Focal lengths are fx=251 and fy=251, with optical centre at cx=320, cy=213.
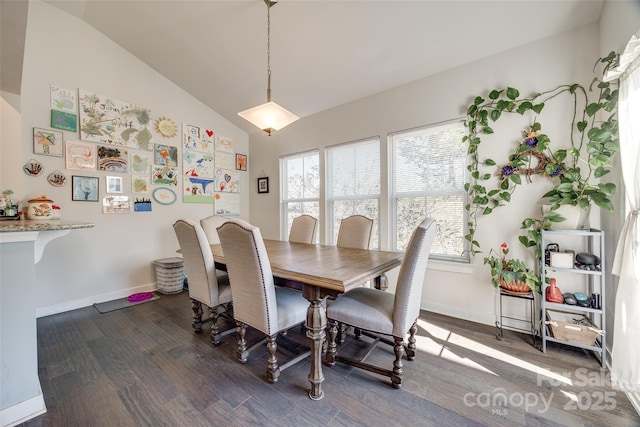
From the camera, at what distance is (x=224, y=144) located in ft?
14.6

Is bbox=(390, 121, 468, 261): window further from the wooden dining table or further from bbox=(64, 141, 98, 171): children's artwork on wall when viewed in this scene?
bbox=(64, 141, 98, 171): children's artwork on wall

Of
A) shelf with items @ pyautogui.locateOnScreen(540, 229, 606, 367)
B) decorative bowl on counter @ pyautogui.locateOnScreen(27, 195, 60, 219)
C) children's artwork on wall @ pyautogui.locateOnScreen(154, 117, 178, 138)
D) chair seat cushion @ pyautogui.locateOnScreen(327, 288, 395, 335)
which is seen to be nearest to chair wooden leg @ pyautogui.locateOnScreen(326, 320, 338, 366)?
chair seat cushion @ pyautogui.locateOnScreen(327, 288, 395, 335)

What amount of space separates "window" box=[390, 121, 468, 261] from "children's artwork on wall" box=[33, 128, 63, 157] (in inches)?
155

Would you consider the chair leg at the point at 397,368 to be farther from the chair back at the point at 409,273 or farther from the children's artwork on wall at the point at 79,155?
the children's artwork on wall at the point at 79,155

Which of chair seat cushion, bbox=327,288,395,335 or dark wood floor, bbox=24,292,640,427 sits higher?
chair seat cushion, bbox=327,288,395,335

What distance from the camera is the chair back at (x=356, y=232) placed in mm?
2711

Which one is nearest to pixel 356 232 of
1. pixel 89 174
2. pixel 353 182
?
pixel 353 182

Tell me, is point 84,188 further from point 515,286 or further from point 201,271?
point 515,286

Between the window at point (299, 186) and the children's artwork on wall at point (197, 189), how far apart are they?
1217mm

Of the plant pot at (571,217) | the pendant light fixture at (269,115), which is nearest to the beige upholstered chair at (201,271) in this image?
the pendant light fixture at (269,115)

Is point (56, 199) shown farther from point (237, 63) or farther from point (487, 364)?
point (487, 364)

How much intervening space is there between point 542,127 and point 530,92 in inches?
13.6

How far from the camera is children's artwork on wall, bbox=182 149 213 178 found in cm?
396

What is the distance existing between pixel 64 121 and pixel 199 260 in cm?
260
